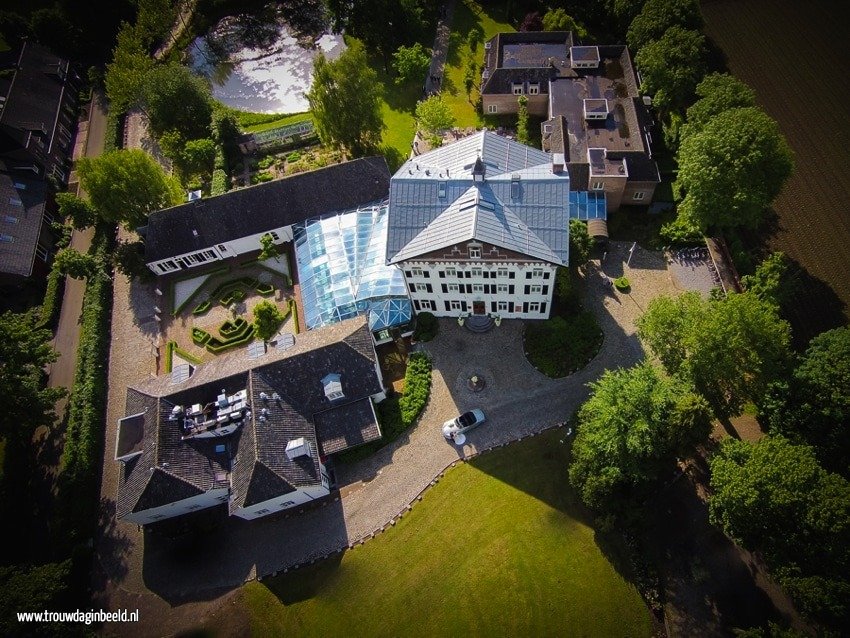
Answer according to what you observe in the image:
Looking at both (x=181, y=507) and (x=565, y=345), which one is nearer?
(x=181, y=507)

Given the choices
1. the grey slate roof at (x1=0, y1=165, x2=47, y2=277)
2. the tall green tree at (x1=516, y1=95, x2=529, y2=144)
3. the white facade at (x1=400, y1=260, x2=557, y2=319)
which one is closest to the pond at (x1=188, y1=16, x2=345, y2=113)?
the grey slate roof at (x1=0, y1=165, x2=47, y2=277)

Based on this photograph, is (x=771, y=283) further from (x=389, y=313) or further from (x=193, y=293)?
(x=193, y=293)

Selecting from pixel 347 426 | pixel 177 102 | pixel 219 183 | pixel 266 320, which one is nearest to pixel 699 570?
pixel 347 426

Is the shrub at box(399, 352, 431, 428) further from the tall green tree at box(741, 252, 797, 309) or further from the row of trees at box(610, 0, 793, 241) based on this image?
the tall green tree at box(741, 252, 797, 309)

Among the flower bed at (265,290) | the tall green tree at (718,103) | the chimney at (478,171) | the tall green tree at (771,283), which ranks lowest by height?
the flower bed at (265,290)

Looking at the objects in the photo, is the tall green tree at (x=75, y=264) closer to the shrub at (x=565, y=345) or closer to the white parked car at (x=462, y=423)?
the white parked car at (x=462, y=423)

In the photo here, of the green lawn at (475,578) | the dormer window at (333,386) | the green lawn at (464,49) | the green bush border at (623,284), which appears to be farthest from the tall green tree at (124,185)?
the green bush border at (623,284)
